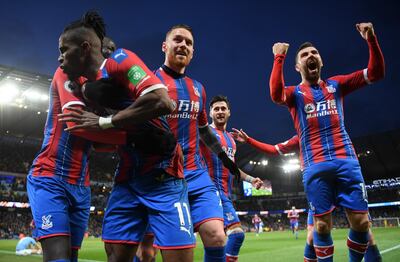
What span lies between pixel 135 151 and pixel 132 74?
0.59 meters

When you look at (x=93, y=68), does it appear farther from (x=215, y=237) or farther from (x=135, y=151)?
(x=215, y=237)

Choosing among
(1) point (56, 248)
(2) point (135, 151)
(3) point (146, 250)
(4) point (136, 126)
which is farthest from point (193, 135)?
(1) point (56, 248)

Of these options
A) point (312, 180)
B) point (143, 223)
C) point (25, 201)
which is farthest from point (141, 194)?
point (25, 201)

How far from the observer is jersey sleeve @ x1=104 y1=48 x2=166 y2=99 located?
2.35 m

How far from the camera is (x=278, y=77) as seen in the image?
436cm

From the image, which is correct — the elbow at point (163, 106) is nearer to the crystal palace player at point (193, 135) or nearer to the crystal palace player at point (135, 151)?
the crystal palace player at point (135, 151)

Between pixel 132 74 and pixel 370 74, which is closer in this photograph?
pixel 132 74

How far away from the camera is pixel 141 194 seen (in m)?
2.64

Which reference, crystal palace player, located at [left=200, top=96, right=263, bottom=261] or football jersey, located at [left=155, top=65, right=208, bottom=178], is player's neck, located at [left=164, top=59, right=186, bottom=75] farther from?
crystal palace player, located at [left=200, top=96, right=263, bottom=261]

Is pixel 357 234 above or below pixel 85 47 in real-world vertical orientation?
below

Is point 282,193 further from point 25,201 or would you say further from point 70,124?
point 70,124

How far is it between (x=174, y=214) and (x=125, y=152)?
63 cm

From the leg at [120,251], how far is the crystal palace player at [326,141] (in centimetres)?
228

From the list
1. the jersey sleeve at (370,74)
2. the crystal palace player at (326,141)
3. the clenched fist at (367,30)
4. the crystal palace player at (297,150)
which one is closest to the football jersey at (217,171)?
the crystal palace player at (297,150)
